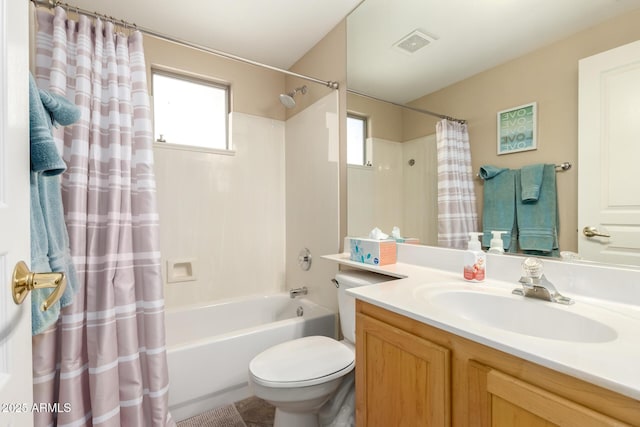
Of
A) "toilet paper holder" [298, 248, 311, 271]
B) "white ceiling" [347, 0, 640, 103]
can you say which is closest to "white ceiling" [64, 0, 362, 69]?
"white ceiling" [347, 0, 640, 103]

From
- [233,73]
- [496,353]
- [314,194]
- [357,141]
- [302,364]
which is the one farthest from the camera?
[233,73]

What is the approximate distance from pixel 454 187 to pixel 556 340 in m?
0.76

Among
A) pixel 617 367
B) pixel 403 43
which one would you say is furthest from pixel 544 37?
pixel 617 367

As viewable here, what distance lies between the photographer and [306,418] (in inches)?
51.3

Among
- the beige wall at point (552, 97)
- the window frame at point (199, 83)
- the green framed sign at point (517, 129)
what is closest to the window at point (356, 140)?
the beige wall at point (552, 97)

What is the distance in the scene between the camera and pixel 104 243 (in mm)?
1188

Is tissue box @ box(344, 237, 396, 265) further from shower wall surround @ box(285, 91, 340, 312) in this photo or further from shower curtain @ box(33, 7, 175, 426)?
shower curtain @ box(33, 7, 175, 426)

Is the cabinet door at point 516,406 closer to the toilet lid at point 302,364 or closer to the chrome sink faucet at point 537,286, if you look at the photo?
the chrome sink faucet at point 537,286

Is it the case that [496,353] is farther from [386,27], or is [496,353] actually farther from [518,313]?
[386,27]

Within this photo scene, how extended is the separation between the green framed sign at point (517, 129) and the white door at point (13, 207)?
137 cm

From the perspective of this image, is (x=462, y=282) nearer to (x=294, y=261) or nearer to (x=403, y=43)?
(x=403, y=43)

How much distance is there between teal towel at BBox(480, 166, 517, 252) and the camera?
108 centimetres

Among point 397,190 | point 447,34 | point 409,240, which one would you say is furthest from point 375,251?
point 447,34

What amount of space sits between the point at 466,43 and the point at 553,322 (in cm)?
112
